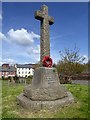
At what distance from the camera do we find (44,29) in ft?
31.3

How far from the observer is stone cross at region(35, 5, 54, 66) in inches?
368

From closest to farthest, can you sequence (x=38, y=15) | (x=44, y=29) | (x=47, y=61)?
(x=47, y=61) < (x=44, y=29) < (x=38, y=15)

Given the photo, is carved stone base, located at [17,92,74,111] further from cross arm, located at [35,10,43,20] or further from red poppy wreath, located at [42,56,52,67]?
cross arm, located at [35,10,43,20]

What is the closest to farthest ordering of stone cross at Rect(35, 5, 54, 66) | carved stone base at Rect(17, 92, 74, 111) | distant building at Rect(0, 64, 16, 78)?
carved stone base at Rect(17, 92, 74, 111) → stone cross at Rect(35, 5, 54, 66) → distant building at Rect(0, 64, 16, 78)

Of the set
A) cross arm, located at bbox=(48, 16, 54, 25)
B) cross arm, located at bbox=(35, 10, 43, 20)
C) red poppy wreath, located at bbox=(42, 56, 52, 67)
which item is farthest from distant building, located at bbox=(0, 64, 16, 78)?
red poppy wreath, located at bbox=(42, 56, 52, 67)

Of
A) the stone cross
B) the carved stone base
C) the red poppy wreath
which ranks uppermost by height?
the stone cross

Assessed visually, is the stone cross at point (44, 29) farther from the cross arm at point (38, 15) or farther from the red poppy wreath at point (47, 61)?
the red poppy wreath at point (47, 61)

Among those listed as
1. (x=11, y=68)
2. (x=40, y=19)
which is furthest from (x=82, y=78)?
(x=11, y=68)

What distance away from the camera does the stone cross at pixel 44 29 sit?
9.34 metres

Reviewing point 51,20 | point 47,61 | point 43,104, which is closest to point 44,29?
point 51,20

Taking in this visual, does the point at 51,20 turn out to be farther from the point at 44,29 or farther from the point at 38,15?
the point at 44,29

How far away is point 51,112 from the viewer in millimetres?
7305

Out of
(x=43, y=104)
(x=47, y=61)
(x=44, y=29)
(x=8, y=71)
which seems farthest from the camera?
(x=8, y=71)

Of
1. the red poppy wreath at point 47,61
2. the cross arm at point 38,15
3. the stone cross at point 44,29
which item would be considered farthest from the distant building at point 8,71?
the red poppy wreath at point 47,61
